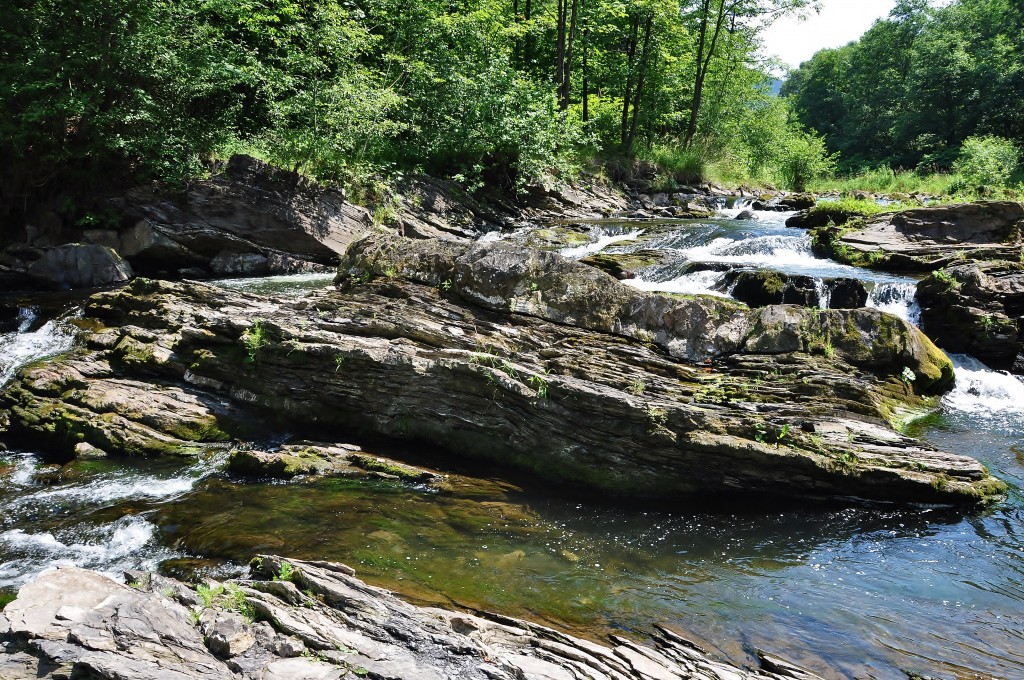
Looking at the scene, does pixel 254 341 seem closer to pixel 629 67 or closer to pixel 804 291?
pixel 804 291

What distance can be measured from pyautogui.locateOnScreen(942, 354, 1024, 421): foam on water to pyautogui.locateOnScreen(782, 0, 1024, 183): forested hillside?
2677cm

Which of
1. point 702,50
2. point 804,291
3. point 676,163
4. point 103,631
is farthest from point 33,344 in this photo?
point 702,50

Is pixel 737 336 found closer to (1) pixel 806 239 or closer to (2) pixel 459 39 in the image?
(1) pixel 806 239

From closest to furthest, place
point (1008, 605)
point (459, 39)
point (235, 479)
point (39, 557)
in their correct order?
point (1008, 605) < point (39, 557) < point (235, 479) < point (459, 39)

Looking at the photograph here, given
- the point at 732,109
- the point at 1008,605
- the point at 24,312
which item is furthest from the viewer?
the point at 732,109

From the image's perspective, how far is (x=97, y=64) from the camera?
1611cm

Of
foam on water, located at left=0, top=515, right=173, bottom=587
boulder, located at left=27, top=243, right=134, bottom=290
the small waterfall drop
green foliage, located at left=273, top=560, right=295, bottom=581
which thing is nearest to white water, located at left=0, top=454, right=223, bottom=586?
foam on water, located at left=0, top=515, right=173, bottom=587

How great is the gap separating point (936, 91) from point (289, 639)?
200ft

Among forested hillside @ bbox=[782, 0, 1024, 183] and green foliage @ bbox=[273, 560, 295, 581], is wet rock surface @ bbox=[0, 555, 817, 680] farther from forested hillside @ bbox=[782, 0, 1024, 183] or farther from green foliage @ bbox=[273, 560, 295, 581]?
forested hillside @ bbox=[782, 0, 1024, 183]

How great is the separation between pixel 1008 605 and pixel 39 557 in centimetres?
830

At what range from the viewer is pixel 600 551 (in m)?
6.02

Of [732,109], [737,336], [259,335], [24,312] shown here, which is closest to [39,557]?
[259,335]

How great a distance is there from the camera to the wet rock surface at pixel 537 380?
22.8 ft

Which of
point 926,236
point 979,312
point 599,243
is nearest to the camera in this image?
point 979,312
